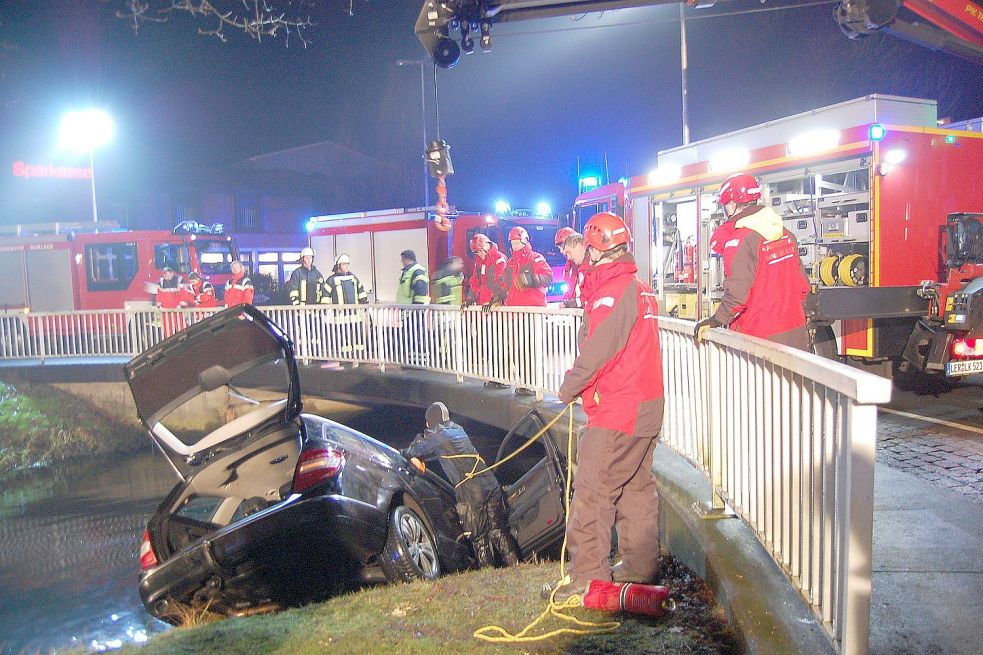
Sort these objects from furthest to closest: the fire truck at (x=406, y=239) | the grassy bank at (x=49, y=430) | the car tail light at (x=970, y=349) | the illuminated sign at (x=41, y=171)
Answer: the illuminated sign at (x=41, y=171), the fire truck at (x=406, y=239), the grassy bank at (x=49, y=430), the car tail light at (x=970, y=349)

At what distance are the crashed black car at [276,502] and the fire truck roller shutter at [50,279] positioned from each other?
16.6 m

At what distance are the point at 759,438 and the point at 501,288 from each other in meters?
6.70

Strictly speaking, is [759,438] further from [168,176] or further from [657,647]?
[168,176]

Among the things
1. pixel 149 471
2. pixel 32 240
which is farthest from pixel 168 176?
pixel 149 471

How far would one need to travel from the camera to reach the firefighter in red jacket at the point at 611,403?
154 inches

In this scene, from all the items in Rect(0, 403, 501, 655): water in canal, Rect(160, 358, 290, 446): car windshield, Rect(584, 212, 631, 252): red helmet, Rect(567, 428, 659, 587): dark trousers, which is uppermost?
Rect(584, 212, 631, 252): red helmet

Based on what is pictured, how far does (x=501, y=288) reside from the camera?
1009 cm

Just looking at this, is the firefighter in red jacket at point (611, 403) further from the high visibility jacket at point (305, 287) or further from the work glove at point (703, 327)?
the high visibility jacket at point (305, 287)

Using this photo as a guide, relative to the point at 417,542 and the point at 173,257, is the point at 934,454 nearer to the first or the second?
the point at 417,542

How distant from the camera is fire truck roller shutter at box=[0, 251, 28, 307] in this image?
20.0 meters

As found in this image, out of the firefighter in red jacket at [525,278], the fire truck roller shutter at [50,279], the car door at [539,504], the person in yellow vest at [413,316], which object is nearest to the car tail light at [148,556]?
the car door at [539,504]

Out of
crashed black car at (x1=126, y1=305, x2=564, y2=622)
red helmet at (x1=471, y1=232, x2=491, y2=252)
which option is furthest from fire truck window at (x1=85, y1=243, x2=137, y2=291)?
crashed black car at (x1=126, y1=305, x2=564, y2=622)

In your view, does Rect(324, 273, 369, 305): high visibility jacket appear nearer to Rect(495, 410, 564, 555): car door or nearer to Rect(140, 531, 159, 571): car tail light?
Rect(495, 410, 564, 555): car door

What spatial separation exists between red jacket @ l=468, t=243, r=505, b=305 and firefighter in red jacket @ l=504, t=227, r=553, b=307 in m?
0.21
